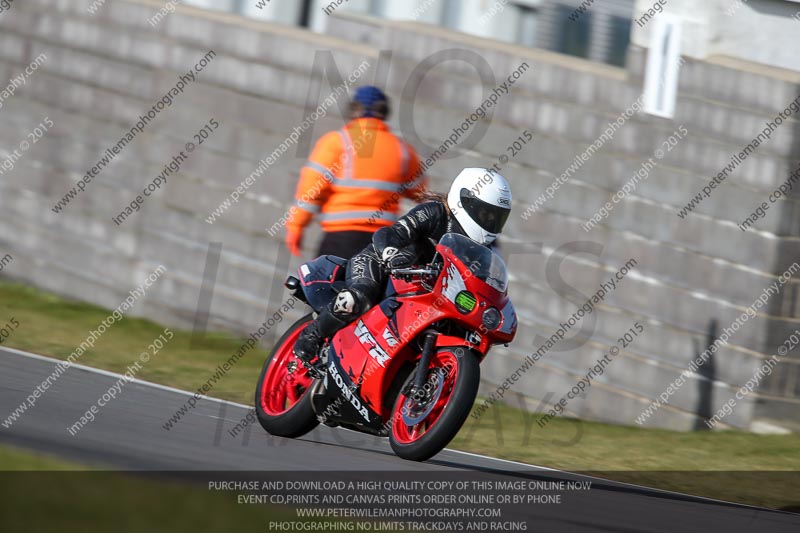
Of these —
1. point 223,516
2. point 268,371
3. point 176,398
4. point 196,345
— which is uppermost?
point 223,516

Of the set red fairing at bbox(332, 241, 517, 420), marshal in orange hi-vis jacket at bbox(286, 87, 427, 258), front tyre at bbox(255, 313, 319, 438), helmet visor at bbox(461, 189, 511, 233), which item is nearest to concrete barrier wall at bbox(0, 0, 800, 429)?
marshal in orange hi-vis jacket at bbox(286, 87, 427, 258)

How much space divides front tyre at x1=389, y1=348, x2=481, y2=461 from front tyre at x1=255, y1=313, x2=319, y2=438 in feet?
2.88

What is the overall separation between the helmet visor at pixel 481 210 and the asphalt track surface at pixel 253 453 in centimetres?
138

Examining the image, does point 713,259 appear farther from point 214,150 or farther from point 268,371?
point 214,150

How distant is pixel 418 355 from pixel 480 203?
2.96 ft

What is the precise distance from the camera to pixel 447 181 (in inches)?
465

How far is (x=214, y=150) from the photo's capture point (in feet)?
43.9

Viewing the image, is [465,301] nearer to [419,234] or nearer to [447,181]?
[419,234]

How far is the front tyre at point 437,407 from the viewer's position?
655cm

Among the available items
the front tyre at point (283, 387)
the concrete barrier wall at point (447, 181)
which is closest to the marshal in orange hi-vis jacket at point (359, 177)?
the front tyre at point (283, 387)

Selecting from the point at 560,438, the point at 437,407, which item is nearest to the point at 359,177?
the point at 437,407

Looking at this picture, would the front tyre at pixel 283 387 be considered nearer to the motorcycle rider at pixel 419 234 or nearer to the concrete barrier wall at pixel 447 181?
the motorcycle rider at pixel 419 234

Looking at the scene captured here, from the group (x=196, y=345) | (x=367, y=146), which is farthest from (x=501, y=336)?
(x=196, y=345)

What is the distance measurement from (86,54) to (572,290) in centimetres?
639
